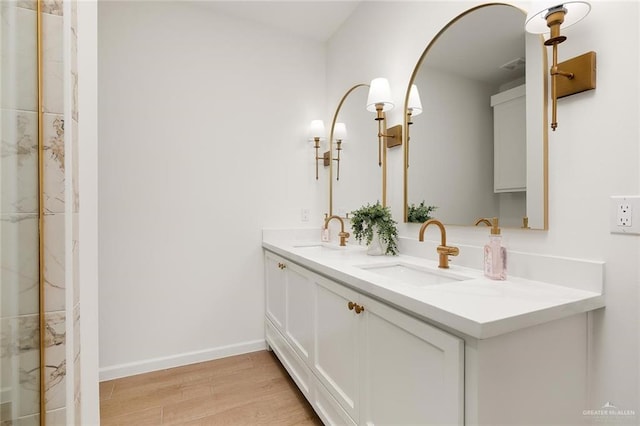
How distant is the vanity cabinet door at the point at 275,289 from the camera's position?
2.08 m

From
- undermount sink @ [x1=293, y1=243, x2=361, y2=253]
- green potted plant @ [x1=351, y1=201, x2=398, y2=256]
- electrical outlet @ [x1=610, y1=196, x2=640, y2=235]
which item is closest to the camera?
electrical outlet @ [x1=610, y1=196, x2=640, y2=235]

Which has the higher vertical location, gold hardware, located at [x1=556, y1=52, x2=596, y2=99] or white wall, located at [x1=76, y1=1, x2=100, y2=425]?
gold hardware, located at [x1=556, y1=52, x2=596, y2=99]

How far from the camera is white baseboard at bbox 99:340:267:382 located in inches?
82.0

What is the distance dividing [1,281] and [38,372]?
28 cm

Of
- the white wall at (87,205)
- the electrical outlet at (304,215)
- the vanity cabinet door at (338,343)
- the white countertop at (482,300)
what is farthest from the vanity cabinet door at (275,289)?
the white wall at (87,205)

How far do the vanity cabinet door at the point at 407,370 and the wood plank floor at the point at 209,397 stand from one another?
747mm

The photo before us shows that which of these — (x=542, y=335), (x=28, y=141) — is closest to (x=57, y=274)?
(x=28, y=141)

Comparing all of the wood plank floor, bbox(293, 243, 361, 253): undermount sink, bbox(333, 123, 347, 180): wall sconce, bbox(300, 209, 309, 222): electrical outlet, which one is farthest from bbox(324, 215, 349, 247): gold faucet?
the wood plank floor

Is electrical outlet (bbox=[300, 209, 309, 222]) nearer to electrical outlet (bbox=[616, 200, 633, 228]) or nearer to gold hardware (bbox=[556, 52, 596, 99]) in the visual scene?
gold hardware (bbox=[556, 52, 596, 99])

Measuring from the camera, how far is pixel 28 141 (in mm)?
833

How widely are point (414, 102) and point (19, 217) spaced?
1730 millimetres

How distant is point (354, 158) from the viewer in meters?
2.35

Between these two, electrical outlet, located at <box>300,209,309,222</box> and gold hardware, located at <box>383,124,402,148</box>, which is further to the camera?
electrical outlet, located at <box>300,209,309,222</box>

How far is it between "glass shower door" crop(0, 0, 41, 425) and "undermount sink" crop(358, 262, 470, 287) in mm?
1154
